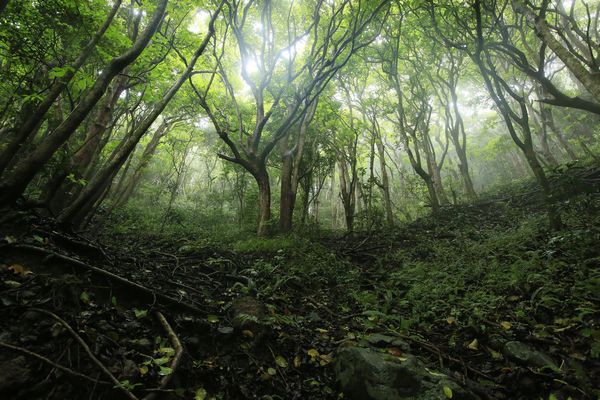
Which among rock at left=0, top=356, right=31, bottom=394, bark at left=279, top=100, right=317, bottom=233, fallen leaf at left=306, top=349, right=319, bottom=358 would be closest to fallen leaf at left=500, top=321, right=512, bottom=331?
fallen leaf at left=306, top=349, right=319, bottom=358

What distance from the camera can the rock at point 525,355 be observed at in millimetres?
2865

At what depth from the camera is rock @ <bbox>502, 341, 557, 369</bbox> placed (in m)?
2.87

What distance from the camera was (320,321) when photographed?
4.26 m

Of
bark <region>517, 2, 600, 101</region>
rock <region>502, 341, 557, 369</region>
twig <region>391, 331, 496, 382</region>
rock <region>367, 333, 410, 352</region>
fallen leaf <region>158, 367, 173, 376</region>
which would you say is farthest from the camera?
bark <region>517, 2, 600, 101</region>

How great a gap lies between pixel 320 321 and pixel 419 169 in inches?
334

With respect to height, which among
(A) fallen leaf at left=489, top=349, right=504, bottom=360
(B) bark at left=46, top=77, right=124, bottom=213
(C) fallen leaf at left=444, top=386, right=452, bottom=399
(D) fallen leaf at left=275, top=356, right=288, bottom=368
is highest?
(B) bark at left=46, top=77, right=124, bottom=213

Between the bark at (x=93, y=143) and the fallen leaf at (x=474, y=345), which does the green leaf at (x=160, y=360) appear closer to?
the fallen leaf at (x=474, y=345)

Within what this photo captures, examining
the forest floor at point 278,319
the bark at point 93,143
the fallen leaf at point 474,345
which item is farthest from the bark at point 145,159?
the fallen leaf at point 474,345

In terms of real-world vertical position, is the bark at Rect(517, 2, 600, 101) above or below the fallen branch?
above

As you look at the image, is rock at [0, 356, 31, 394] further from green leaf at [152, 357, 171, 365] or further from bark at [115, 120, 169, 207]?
bark at [115, 120, 169, 207]

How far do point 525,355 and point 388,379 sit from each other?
160cm

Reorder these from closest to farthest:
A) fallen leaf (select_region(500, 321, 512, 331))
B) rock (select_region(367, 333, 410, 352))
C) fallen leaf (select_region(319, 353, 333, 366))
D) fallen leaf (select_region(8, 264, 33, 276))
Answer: fallen leaf (select_region(8, 264, 33, 276)) → fallen leaf (select_region(319, 353, 333, 366)) → rock (select_region(367, 333, 410, 352)) → fallen leaf (select_region(500, 321, 512, 331))

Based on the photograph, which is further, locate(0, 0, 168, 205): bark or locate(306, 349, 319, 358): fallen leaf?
locate(0, 0, 168, 205): bark

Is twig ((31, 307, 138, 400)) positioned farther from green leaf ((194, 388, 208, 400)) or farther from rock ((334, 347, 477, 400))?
rock ((334, 347, 477, 400))
